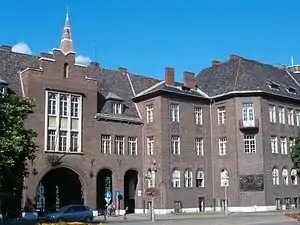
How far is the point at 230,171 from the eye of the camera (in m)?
54.9

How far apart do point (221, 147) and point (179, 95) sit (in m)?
7.83

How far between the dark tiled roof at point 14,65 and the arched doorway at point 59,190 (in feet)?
31.9

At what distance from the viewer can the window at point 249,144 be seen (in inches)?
2144

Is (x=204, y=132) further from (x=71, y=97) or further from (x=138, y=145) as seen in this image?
(x=71, y=97)

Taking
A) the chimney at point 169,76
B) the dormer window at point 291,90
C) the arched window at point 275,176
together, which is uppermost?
the chimney at point 169,76

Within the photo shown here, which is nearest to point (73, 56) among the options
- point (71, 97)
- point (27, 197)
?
point (71, 97)

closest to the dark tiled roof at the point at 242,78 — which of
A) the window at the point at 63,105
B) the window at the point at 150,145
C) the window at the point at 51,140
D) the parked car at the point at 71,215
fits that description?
the window at the point at 150,145

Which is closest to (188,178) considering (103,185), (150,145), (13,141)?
(150,145)

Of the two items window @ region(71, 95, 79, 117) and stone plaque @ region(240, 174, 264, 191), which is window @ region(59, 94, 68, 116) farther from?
stone plaque @ region(240, 174, 264, 191)

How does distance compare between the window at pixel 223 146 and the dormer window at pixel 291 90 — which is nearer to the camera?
the window at pixel 223 146

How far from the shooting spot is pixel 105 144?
169ft

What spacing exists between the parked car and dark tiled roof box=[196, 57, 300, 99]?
23.9 m

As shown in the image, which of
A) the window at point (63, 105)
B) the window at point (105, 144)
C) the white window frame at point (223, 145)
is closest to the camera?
the window at point (63, 105)

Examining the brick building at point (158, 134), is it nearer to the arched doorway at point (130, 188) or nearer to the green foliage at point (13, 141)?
Result: the arched doorway at point (130, 188)
